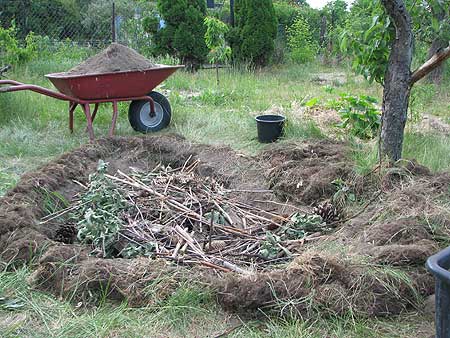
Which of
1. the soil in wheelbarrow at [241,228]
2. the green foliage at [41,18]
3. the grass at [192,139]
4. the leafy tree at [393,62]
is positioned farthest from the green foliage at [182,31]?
the leafy tree at [393,62]

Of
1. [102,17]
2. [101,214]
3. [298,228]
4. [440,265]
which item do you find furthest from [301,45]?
[440,265]

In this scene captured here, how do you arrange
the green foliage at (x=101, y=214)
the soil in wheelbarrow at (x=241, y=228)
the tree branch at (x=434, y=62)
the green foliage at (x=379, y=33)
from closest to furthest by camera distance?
the soil in wheelbarrow at (x=241, y=228) → the green foliage at (x=101, y=214) → the tree branch at (x=434, y=62) → the green foliage at (x=379, y=33)

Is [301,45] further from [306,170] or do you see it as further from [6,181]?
[6,181]

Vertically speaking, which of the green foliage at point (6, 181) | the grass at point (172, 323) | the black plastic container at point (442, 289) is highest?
the black plastic container at point (442, 289)

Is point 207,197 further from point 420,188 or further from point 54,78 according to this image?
point 54,78

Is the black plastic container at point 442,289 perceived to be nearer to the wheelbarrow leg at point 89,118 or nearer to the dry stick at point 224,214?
the dry stick at point 224,214

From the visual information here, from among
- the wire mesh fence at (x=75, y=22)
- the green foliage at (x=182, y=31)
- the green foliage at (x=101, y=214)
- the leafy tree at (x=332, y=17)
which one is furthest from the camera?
the leafy tree at (x=332, y=17)

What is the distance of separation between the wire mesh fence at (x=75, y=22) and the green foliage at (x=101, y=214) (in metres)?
8.24

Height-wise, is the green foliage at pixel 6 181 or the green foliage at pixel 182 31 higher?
the green foliage at pixel 182 31

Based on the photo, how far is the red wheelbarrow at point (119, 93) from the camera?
198 inches

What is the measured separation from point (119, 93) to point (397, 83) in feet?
9.55

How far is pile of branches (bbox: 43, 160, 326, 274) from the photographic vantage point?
9.52 feet

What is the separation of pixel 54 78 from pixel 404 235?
13.1 ft

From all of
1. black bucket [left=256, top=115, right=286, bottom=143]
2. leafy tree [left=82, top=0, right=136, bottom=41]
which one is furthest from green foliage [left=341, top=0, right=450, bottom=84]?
leafy tree [left=82, top=0, right=136, bottom=41]
